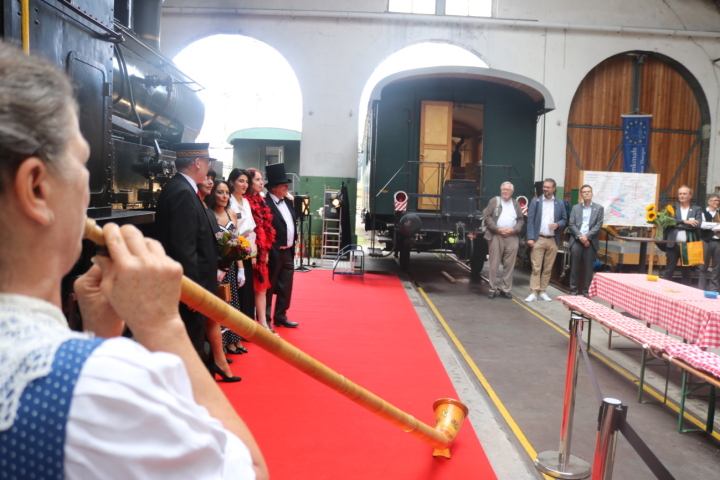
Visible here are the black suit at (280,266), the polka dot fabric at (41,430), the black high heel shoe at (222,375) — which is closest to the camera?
the polka dot fabric at (41,430)

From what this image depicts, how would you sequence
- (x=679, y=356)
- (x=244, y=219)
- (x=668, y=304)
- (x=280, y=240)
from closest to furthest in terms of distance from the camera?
1. (x=679, y=356)
2. (x=668, y=304)
3. (x=244, y=219)
4. (x=280, y=240)

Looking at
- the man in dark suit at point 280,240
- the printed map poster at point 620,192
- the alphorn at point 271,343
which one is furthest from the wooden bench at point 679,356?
the printed map poster at point 620,192

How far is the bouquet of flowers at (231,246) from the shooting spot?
425 cm

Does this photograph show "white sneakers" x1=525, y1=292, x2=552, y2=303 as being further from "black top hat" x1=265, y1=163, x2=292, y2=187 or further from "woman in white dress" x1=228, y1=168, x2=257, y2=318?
"woman in white dress" x1=228, y1=168, x2=257, y2=318

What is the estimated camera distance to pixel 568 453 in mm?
3229

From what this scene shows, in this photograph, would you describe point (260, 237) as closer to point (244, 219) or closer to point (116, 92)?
point (244, 219)

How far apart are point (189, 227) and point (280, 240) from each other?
7.50 feet

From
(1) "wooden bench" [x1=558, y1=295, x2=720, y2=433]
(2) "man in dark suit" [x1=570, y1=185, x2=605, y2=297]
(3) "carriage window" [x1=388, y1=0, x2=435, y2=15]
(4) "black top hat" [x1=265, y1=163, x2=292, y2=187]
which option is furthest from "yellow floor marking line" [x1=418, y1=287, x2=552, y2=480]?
(3) "carriage window" [x1=388, y1=0, x2=435, y2=15]

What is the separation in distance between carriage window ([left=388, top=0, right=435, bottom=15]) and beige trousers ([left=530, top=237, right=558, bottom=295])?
8566 mm

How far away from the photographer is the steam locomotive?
2789 millimetres

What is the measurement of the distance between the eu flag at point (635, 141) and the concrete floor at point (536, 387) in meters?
8.11

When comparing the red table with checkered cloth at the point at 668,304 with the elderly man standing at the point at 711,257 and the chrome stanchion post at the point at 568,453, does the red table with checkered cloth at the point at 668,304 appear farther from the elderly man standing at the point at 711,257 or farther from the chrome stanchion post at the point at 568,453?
the elderly man standing at the point at 711,257

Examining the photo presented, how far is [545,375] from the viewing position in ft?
16.2

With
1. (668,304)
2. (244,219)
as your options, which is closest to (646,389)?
(668,304)
